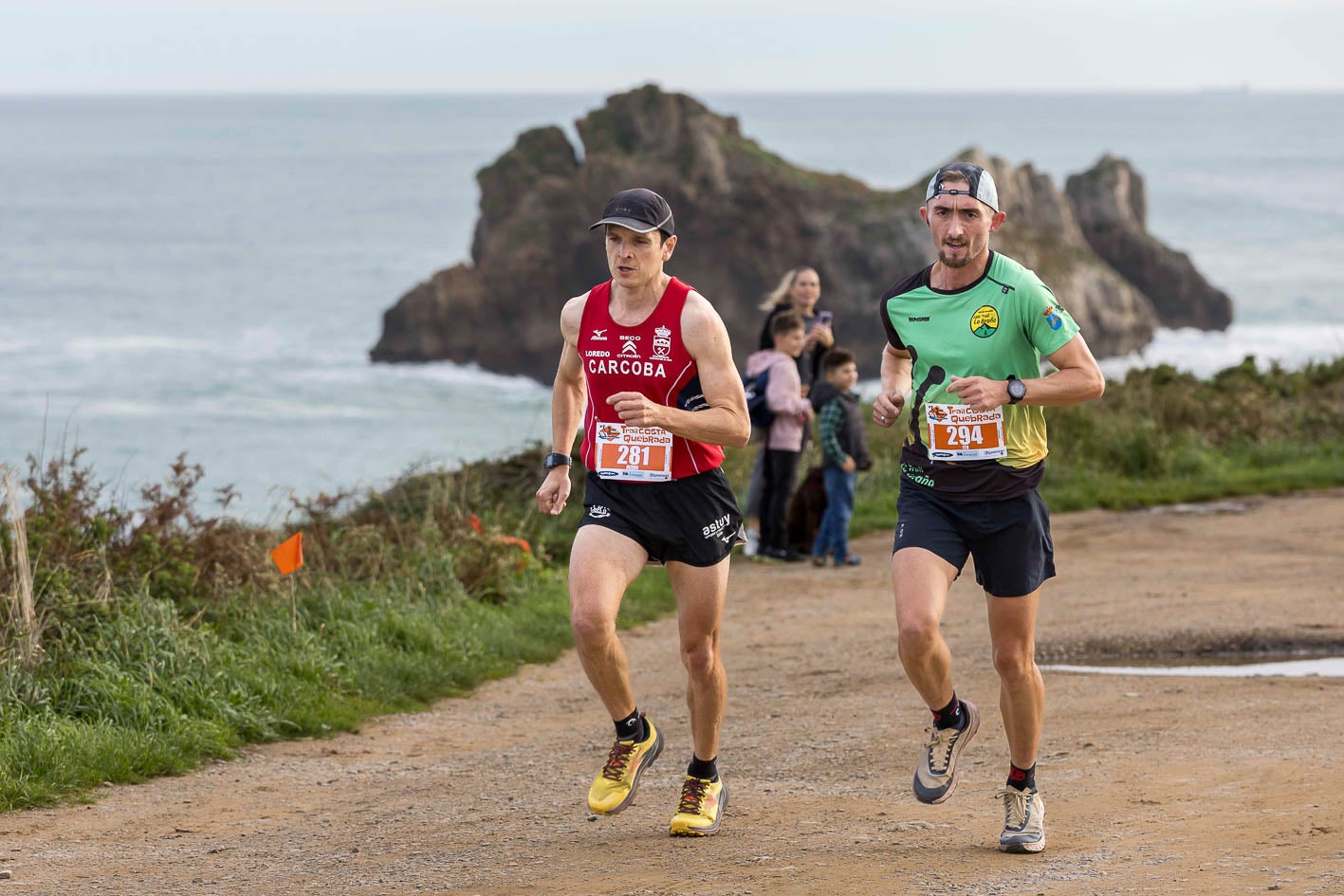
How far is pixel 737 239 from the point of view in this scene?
6531cm

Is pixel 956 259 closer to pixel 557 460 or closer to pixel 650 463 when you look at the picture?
pixel 650 463

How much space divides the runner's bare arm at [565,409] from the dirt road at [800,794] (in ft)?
4.30

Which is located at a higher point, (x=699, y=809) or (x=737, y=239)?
(x=737, y=239)

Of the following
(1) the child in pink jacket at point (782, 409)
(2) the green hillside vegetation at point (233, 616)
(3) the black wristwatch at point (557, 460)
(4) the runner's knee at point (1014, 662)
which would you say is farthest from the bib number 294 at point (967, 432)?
(1) the child in pink jacket at point (782, 409)

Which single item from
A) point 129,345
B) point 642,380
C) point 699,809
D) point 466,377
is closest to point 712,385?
point 642,380

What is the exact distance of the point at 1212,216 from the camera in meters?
128

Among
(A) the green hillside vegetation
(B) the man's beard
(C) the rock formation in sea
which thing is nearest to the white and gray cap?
(B) the man's beard

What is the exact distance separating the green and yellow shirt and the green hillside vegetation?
404 cm

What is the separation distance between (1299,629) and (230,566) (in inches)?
259

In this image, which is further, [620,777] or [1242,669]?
[1242,669]

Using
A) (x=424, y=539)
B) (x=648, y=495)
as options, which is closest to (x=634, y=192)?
(x=648, y=495)

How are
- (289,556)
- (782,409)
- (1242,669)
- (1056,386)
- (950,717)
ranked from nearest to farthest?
(1056,386)
(950,717)
(289,556)
(1242,669)
(782,409)

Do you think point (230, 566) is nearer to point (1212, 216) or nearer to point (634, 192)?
point (634, 192)

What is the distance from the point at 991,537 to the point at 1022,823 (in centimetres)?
102
